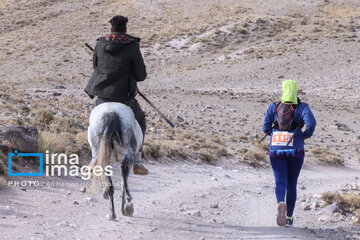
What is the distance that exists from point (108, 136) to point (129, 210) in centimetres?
110

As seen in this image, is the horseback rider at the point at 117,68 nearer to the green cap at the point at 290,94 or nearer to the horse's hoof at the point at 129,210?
the horse's hoof at the point at 129,210

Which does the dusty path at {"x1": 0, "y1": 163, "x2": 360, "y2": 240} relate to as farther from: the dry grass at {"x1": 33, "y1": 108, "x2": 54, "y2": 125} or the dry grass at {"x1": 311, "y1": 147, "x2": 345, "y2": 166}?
the dry grass at {"x1": 311, "y1": 147, "x2": 345, "y2": 166}

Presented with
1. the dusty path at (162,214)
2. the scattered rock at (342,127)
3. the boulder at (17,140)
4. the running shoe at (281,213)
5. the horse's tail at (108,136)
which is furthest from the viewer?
the scattered rock at (342,127)

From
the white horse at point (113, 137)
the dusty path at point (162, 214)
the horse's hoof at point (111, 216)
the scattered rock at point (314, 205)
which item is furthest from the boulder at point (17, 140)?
the scattered rock at point (314, 205)

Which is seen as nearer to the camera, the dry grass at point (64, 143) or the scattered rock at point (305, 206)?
the scattered rock at point (305, 206)

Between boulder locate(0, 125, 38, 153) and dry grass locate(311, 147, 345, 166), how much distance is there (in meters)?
9.70

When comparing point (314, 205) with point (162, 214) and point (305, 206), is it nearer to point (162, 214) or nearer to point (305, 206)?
point (305, 206)

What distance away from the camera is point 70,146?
36.5 ft

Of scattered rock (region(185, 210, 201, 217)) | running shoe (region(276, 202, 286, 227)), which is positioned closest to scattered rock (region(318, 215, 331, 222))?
running shoe (region(276, 202, 286, 227))

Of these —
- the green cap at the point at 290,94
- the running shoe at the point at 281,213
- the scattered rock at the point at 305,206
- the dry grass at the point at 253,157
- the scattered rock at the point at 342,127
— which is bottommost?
the scattered rock at the point at 342,127

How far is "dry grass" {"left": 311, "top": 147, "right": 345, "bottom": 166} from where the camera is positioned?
16.7 m

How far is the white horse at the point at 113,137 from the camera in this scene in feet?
23.0

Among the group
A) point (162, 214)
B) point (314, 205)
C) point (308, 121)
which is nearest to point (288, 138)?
point (308, 121)

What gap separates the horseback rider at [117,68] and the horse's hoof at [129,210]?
Result: 4.51ft
